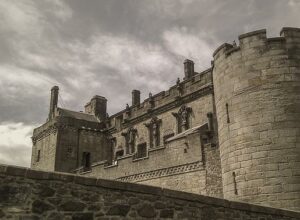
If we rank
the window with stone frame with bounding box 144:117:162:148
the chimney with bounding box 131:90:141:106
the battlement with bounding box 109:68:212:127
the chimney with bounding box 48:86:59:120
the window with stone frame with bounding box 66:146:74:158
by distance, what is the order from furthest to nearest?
the chimney with bounding box 48:86:59:120
the chimney with bounding box 131:90:141:106
the window with stone frame with bounding box 66:146:74:158
the window with stone frame with bounding box 144:117:162:148
the battlement with bounding box 109:68:212:127

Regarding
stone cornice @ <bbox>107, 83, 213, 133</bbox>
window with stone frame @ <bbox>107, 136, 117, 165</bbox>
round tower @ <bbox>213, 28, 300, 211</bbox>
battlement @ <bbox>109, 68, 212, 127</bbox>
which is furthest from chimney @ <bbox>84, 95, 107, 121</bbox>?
round tower @ <bbox>213, 28, 300, 211</bbox>

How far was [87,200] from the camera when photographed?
6.12 m

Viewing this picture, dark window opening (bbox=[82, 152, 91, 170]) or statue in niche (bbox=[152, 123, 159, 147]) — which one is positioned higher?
statue in niche (bbox=[152, 123, 159, 147])

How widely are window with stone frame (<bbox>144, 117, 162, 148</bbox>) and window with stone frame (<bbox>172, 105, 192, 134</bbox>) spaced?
6.44 feet

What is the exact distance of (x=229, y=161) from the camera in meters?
12.7

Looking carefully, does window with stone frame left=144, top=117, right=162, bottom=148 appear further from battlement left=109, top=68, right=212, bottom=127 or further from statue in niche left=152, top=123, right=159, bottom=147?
battlement left=109, top=68, right=212, bottom=127

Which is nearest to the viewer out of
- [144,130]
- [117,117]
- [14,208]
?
[14,208]

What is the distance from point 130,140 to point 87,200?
2235 cm

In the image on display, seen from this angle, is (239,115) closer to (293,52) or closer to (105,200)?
(293,52)

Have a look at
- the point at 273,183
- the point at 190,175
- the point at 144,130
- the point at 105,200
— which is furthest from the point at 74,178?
the point at 144,130

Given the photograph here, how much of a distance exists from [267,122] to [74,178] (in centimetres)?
780

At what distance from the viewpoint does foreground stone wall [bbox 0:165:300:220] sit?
5.49 m

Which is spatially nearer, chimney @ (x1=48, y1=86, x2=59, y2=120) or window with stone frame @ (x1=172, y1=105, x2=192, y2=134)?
window with stone frame @ (x1=172, y1=105, x2=192, y2=134)

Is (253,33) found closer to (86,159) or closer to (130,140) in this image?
(130,140)
